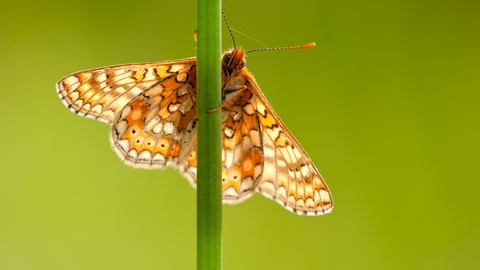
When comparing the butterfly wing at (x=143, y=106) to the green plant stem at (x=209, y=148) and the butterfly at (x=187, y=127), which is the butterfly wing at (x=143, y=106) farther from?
the green plant stem at (x=209, y=148)

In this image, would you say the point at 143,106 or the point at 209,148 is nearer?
the point at 209,148

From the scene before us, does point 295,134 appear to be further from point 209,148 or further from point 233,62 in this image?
point 209,148

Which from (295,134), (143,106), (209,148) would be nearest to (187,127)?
(143,106)

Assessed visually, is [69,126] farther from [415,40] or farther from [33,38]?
[415,40]

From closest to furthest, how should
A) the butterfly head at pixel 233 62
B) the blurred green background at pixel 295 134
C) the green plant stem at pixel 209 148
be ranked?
the green plant stem at pixel 209 148
the butterfly head at pixel 233 62
the blurred green background at pixel 295 134

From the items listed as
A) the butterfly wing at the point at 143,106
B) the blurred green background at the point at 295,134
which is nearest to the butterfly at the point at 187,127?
the butterfly wing at the point at 143,106

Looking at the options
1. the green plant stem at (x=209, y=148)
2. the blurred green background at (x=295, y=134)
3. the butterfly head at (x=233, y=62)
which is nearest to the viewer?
the green plant stem at (x=209, y=148)

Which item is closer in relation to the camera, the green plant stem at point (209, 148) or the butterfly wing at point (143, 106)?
the green plant stem at point (209, 148)
